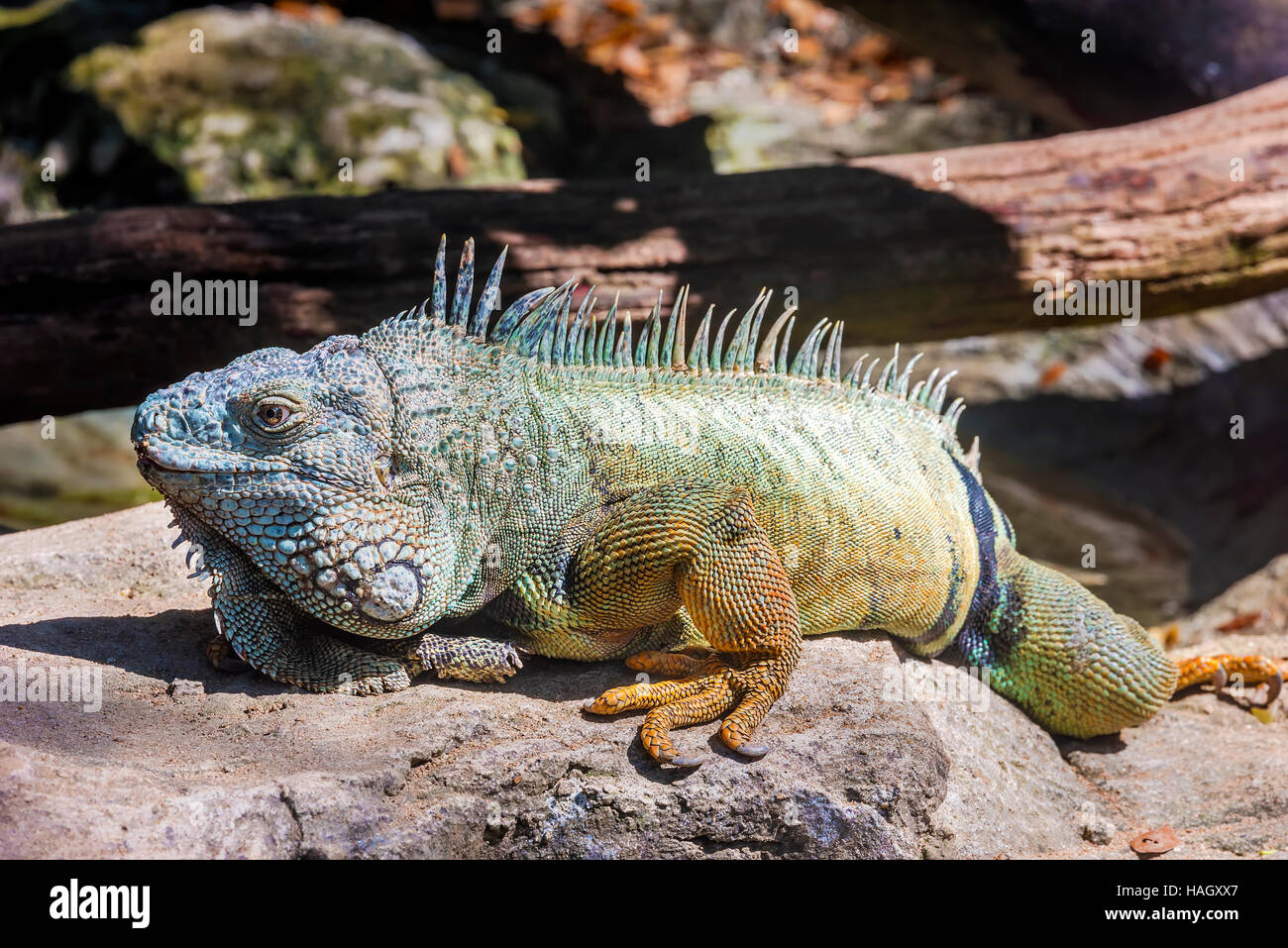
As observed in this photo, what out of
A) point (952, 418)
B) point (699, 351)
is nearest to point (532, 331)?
point (699, 351)

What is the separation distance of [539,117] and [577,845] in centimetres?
1113

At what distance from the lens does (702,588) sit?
16.3 ft

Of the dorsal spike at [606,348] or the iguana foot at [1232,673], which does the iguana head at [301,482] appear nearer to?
the dorsal spike at [606,348]

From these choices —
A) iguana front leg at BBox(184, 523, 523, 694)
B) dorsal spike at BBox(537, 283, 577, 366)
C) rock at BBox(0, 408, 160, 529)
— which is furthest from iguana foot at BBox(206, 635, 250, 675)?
rock at BBox(0, 408, 160, 529)

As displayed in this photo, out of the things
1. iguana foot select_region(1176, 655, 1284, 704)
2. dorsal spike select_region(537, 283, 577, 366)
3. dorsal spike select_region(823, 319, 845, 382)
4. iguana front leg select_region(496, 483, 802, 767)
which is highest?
dorsal spike select_region(537, 283, 577, 366)

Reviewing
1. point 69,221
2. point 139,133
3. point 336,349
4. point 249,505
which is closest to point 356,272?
point 69,221

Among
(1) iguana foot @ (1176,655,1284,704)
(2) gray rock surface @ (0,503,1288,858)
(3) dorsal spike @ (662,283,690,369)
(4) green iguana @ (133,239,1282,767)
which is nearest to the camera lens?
(2) gray rock surface @ (0,503,1288,858)

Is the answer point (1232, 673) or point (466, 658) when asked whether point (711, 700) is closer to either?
point (466, 658)

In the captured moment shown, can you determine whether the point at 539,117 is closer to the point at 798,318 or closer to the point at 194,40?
the point at 194,40

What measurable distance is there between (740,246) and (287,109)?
689 centimetres

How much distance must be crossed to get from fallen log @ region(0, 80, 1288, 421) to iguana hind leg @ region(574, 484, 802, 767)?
309cm

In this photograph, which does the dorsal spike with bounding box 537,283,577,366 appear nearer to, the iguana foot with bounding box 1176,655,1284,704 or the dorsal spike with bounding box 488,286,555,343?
the dorsal spike with bounding box 488,286,555,343

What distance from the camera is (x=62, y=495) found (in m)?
10.1

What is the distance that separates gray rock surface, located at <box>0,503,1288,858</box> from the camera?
4.11m
